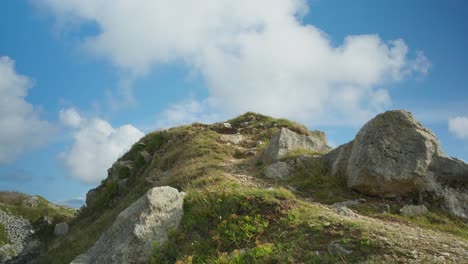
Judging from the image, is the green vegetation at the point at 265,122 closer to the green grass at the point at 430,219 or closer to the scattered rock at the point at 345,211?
the green grass at the point at 430,219

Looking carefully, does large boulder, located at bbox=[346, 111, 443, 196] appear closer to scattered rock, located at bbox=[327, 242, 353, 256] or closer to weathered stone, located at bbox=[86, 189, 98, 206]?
scattered rock, located at bbox=[327, 242, 353, 256]

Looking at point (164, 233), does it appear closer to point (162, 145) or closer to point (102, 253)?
point (102, 253)

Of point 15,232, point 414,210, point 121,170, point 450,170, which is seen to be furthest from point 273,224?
point 15,232

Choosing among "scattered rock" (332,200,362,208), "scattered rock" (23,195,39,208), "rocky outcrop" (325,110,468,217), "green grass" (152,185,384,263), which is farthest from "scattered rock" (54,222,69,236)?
"scattered rock" (23,195,39,208)

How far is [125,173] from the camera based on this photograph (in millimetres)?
26234

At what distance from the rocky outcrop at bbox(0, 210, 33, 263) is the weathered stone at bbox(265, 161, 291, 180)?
2831cm

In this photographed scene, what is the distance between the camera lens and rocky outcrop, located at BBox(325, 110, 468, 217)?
1293 cm

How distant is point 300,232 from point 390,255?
2.16 m

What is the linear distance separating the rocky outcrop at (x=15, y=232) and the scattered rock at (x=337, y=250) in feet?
111

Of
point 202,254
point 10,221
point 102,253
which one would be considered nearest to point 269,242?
point 202,254

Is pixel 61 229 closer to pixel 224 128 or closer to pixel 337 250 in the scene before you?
pixel 224 128

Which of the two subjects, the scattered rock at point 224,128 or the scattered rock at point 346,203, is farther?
the scattered rock at point 224,128

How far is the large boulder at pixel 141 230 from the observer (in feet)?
34.1

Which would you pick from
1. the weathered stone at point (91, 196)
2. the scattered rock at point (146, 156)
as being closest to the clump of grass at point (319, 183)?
the scattered rock at point (146, 156)
